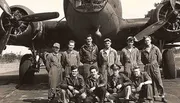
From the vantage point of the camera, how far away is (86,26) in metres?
9.25

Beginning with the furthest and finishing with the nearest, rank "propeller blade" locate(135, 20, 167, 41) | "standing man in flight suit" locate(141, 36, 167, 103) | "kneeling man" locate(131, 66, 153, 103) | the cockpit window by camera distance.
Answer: "propeller blade" locate(135, 20, 167, 41), the cockpit window, "standing man in flight suit" locate(141, 36, 167, 103), "kneeling man" locate(131, 66, 153, 103)

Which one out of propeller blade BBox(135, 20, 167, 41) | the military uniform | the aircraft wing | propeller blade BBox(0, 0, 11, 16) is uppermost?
propeller blade BBox(0, 0, 11, 16)

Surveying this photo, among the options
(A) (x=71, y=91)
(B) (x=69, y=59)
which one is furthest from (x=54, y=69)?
(A) (x=71, y=91)

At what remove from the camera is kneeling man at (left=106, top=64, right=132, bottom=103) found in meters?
6.49

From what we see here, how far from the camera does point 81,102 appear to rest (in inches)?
258

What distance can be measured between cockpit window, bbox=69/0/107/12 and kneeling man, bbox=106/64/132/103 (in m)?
2.39

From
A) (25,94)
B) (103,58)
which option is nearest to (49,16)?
(25,94)

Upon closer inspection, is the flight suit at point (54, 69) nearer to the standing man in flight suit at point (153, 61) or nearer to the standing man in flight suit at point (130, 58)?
the standing man in flight suit at point (130, 58)

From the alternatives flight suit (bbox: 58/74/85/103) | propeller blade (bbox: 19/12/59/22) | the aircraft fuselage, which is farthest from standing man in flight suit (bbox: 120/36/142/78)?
propeller blade (bbox: 19/12/59/22)

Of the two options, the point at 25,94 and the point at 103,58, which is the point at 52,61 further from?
the point at 25,94

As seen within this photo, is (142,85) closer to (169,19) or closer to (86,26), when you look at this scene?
(86,26)

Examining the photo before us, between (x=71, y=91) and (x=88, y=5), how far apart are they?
2.84 metres

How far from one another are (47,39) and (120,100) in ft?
22.2

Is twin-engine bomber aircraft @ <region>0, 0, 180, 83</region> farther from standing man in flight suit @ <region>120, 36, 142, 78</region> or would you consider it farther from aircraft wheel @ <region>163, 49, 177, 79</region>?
standing man in flight suit @ <region>120, 36, 142, 78</region>
